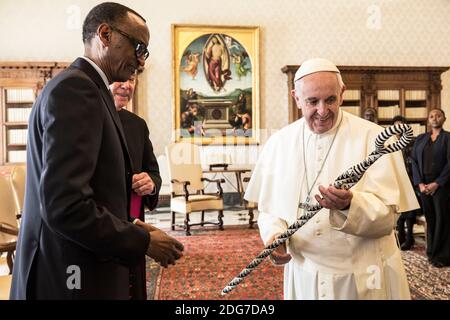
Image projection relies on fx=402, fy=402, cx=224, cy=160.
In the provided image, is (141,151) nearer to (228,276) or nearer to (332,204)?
(332,204)

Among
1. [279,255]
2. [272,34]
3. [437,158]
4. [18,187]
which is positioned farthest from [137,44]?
[272,34]

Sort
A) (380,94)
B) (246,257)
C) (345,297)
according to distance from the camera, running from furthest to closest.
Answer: (380,94) < (246,257) < (345,297)

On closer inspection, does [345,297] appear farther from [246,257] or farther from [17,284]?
[246,257]

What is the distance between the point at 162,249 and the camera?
1.28m

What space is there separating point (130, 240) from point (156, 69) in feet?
29.0

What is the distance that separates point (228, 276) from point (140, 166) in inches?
102

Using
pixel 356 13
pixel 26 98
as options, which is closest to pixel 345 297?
pixel 26 98

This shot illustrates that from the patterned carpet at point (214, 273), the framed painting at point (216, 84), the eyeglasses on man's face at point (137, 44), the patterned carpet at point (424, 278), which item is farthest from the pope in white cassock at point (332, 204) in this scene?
the framed painting at point (216, 84)

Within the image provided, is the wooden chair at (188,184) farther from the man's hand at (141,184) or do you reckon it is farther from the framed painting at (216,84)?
the man's hand at (141,184)

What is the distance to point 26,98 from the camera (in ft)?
29.6

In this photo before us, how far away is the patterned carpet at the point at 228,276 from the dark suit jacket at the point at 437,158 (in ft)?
3.57

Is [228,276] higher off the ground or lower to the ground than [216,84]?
lower

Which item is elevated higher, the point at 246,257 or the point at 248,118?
the point at 248,118

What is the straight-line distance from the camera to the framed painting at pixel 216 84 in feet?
31.6
